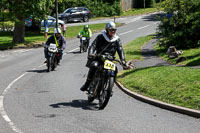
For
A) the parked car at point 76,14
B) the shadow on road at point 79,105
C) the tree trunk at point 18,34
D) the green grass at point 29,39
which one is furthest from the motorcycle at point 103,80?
the parked car at point 76,14

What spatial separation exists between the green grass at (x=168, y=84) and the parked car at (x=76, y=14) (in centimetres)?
3762

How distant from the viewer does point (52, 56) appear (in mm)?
17625

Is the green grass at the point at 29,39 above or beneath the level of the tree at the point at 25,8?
beneath

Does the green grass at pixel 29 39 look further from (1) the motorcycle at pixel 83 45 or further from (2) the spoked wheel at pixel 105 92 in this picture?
(2) the spoked wheel at pixel 105 92

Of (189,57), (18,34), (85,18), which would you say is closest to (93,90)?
(189,57)

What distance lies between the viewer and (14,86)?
45.2 feet

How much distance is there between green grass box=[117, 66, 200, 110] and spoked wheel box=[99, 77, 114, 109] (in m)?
1.54

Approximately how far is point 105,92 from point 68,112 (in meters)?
0.98

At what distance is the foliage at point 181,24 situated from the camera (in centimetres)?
2211

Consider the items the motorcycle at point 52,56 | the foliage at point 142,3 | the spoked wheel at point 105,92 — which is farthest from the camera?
the foliage at point 142,3

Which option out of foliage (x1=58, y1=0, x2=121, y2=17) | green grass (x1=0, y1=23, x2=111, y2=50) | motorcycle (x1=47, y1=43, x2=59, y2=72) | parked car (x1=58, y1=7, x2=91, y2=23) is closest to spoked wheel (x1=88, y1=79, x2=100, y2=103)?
motorcycle (x1=47, y1=43, x2=59, y2=72)

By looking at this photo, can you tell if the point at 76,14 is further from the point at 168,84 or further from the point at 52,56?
the point at 168,84

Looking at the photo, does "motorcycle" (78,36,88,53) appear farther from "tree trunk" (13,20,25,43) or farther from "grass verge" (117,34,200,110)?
"grass verge" (117,34,200,110)

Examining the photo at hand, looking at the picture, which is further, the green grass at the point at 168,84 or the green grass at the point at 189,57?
the green grass at the point at 189,57
